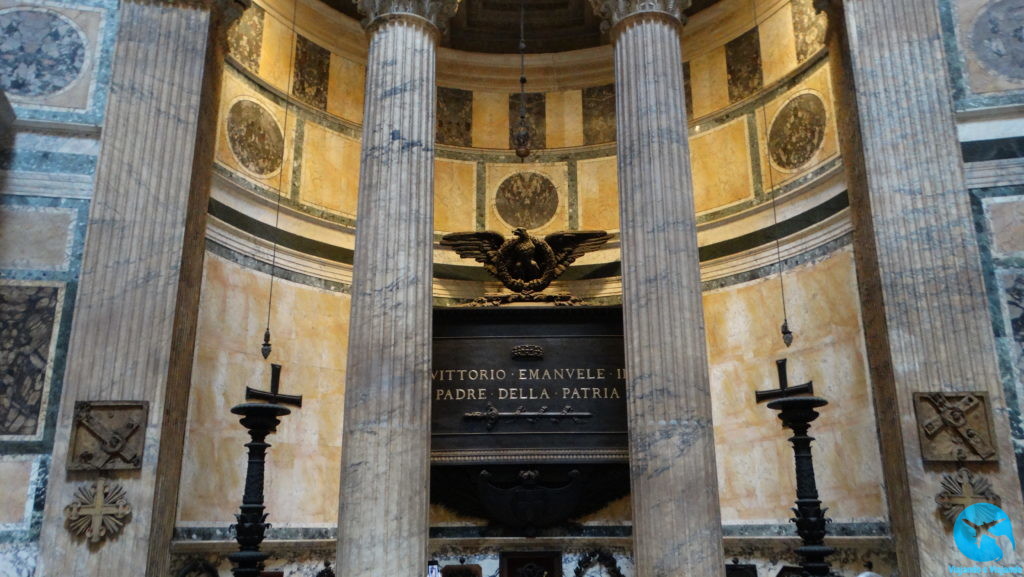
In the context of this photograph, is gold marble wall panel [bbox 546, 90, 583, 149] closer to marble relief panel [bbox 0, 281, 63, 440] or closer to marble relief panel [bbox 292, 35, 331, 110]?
marble relief panel [bbox 292, 35, 331, 110]

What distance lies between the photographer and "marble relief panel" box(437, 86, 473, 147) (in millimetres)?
14227

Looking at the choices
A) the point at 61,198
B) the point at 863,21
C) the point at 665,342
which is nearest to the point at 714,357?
the point at 665,342

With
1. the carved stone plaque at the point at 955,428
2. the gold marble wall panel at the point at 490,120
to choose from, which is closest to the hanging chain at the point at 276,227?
the gold marble wall panel at the point at 490,120

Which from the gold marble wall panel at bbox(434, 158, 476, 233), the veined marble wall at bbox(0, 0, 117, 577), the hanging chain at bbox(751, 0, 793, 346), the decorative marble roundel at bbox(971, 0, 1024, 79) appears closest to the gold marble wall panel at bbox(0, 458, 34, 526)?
the veined marble wall at bbox(0, 0, 117, 577)

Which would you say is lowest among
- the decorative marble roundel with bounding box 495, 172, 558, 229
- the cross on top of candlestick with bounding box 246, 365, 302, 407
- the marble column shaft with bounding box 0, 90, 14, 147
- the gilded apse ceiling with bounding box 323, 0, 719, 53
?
the cross on top of candlestick with bounding box 246, 365, 302, 407

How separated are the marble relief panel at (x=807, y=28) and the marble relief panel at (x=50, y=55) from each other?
30.2 ft

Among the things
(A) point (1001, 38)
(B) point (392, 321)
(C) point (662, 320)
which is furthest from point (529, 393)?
(A) point (1001, 38)

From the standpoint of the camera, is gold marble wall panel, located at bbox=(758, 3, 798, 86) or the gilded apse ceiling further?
the gilded apse ceiling

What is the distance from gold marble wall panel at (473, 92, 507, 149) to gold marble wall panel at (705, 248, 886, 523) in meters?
4.60

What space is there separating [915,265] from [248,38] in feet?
30.9

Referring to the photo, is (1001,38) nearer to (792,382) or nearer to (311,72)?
(792,382)

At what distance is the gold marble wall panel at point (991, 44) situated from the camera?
9055 millimetres

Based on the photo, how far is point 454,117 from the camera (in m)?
14.4

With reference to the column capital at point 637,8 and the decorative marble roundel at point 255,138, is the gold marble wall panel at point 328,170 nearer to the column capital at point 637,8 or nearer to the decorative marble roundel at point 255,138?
the decorative marble roundel at point 255,138
